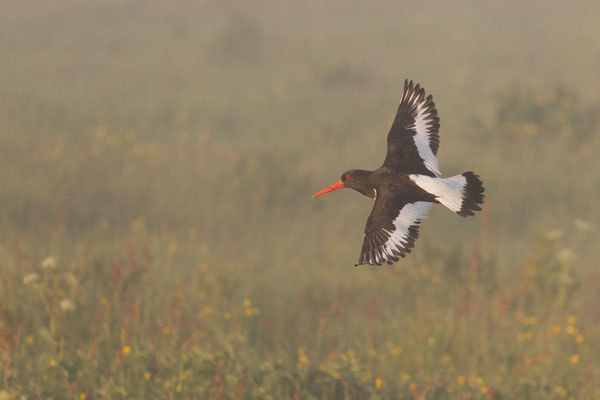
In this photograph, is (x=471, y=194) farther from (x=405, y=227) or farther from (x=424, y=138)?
(x=424, y=138)

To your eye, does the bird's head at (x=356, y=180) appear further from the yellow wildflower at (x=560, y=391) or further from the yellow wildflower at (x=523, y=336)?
the yellow wildflower at (x=523, y=336)

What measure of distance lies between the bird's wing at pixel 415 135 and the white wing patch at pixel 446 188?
8.1 inches

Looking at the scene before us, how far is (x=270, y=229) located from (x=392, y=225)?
5608 millimetres

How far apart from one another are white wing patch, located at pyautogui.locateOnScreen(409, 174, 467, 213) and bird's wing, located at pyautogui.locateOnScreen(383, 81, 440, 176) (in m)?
0.21

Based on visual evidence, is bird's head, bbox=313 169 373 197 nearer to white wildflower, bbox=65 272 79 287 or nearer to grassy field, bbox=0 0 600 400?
grassy field, bbox=0 0 600 400

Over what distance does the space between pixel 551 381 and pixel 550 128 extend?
6.88 metres

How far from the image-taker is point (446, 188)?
2.27m

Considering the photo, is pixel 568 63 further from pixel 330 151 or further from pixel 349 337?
pixel 349 337

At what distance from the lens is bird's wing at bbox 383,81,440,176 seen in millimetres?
2674

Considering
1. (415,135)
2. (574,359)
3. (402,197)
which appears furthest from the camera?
(574,359)

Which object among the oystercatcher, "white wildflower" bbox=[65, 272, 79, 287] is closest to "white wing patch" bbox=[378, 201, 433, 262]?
the oystercatcher

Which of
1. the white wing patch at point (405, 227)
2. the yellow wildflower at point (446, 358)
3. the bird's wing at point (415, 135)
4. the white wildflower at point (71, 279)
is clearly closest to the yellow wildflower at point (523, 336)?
the yellow wildflower at point (446, 358)

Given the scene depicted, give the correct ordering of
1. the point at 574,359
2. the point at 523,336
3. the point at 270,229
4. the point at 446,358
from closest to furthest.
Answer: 1. the point at 574,359
2. the point at 446,358
3. the point at 523,336
4. the point at 270,229

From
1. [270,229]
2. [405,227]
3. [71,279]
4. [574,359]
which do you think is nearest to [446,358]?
[574,359]
